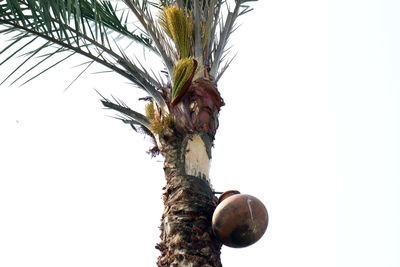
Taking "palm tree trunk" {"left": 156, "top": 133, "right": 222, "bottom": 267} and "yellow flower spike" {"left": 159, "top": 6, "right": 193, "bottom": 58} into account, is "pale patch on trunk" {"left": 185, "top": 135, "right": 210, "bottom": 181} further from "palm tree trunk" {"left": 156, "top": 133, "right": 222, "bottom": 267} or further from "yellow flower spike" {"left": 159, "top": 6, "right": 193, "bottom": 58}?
"yellow flower spike" {"left": 159, "top": 6, "right": 193, "bottom": 58}

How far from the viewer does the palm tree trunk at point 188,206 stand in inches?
111

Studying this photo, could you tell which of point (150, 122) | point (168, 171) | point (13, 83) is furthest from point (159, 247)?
point (13, 83)

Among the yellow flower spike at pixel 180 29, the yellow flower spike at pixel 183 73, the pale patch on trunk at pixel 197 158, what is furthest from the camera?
the yellow flower spike at pixel 180 29

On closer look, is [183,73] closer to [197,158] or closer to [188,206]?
[197,158]

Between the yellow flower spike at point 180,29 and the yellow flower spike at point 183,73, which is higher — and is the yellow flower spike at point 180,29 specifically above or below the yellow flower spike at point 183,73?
above

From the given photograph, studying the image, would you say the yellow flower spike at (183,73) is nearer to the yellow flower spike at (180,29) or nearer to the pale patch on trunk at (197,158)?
the pale patch on trunk at (197,158)

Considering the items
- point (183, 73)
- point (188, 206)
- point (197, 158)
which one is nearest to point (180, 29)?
point (183, 73)

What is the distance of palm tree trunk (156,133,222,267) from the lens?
2.82 m

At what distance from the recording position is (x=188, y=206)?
2.96 metres

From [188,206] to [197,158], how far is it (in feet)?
1.33

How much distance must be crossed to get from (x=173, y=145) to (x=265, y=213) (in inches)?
29.3

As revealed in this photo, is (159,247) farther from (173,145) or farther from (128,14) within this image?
(128,14)

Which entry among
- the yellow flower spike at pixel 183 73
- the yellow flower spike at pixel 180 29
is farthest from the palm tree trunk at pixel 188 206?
the yellow flower spike at pixel 180 29

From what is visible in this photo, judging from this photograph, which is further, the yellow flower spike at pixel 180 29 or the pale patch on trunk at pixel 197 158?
the yellow flower spike at pixel 180 29
